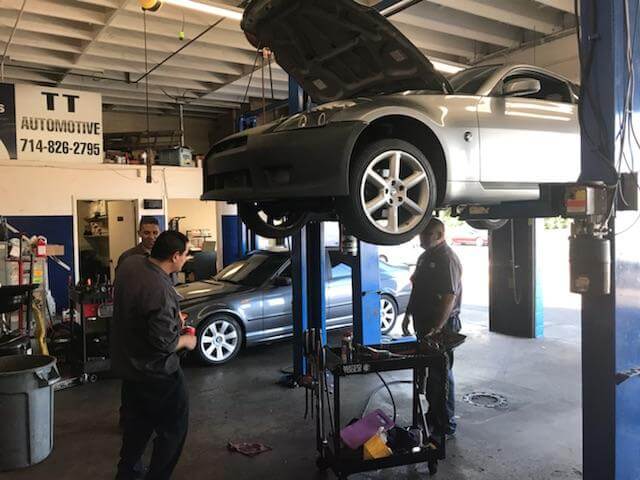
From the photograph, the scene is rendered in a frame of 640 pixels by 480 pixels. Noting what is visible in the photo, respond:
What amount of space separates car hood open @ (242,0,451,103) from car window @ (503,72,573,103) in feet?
2.73

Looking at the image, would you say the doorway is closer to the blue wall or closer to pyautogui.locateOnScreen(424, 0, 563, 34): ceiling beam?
the blue wall

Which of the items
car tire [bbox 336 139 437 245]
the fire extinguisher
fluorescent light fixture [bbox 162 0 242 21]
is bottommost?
the fire extinguisher

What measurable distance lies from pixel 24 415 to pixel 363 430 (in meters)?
2.32

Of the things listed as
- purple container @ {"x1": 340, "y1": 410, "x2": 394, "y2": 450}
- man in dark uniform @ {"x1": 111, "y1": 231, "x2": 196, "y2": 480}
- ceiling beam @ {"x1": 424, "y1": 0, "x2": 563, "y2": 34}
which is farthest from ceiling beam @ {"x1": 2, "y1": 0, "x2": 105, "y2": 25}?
purple container @ {"x1": 340, "y1": 410, "x2": 394, "y2": 450}

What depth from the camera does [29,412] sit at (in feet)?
12.2

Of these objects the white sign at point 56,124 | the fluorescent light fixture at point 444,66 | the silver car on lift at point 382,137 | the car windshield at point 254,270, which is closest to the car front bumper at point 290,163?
the silver car on lift at point 382,137

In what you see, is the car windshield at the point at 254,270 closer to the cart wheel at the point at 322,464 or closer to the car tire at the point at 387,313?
the car tire at the point at 387,313

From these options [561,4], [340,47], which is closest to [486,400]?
[340,47]

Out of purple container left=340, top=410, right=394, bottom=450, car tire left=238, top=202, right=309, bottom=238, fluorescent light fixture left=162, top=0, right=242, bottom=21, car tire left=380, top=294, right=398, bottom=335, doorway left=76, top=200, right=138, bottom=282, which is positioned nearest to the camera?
purple container left=340, top=410, right=394, bottom=450

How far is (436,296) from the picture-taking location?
420cm

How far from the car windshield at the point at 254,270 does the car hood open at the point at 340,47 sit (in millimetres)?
3349

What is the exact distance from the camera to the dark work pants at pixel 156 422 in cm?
307

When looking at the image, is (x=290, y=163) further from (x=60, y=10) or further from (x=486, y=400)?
(x=60, y=10)

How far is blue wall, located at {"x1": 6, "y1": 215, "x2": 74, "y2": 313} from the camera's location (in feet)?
31.3
